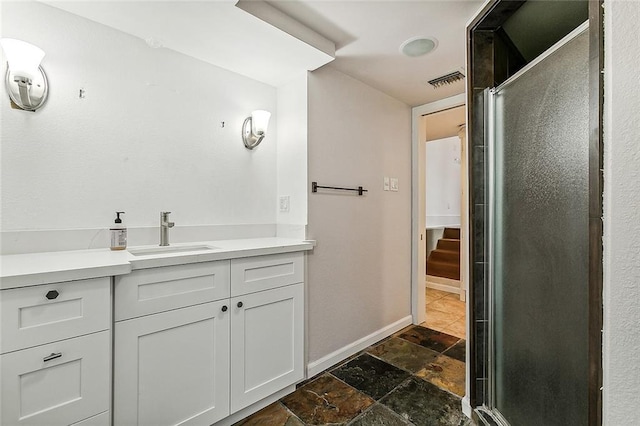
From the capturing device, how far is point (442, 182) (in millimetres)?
4957

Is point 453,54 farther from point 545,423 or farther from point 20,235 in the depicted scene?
point 20,235

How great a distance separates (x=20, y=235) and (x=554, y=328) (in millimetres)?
2299

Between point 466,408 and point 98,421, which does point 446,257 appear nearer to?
point 466,408

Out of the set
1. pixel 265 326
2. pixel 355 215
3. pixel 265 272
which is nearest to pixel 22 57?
pixel 265 272

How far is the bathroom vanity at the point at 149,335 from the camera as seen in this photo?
925 millimetres

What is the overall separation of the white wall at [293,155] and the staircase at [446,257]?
9.76 feet

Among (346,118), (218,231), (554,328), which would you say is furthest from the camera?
(346,118)

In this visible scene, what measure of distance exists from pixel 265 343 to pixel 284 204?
3.13ft

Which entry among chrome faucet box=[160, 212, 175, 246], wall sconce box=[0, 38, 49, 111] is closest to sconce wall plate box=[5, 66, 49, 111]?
wall sconce box=[0, 38, 49, 111]

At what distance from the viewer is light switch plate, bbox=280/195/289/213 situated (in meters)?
2.09

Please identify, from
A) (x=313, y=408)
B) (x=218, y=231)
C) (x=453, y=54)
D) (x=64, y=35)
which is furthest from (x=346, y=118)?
(x=313, y=408)

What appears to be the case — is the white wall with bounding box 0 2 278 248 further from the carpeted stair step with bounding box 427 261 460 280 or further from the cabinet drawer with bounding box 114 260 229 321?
the carpeted stair step with bounding box 427 261 460 280

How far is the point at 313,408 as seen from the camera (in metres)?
1.62

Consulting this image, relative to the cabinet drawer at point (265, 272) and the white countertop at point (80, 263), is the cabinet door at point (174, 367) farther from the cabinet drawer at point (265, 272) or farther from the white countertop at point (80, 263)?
the white countertop at point (80, 263)
